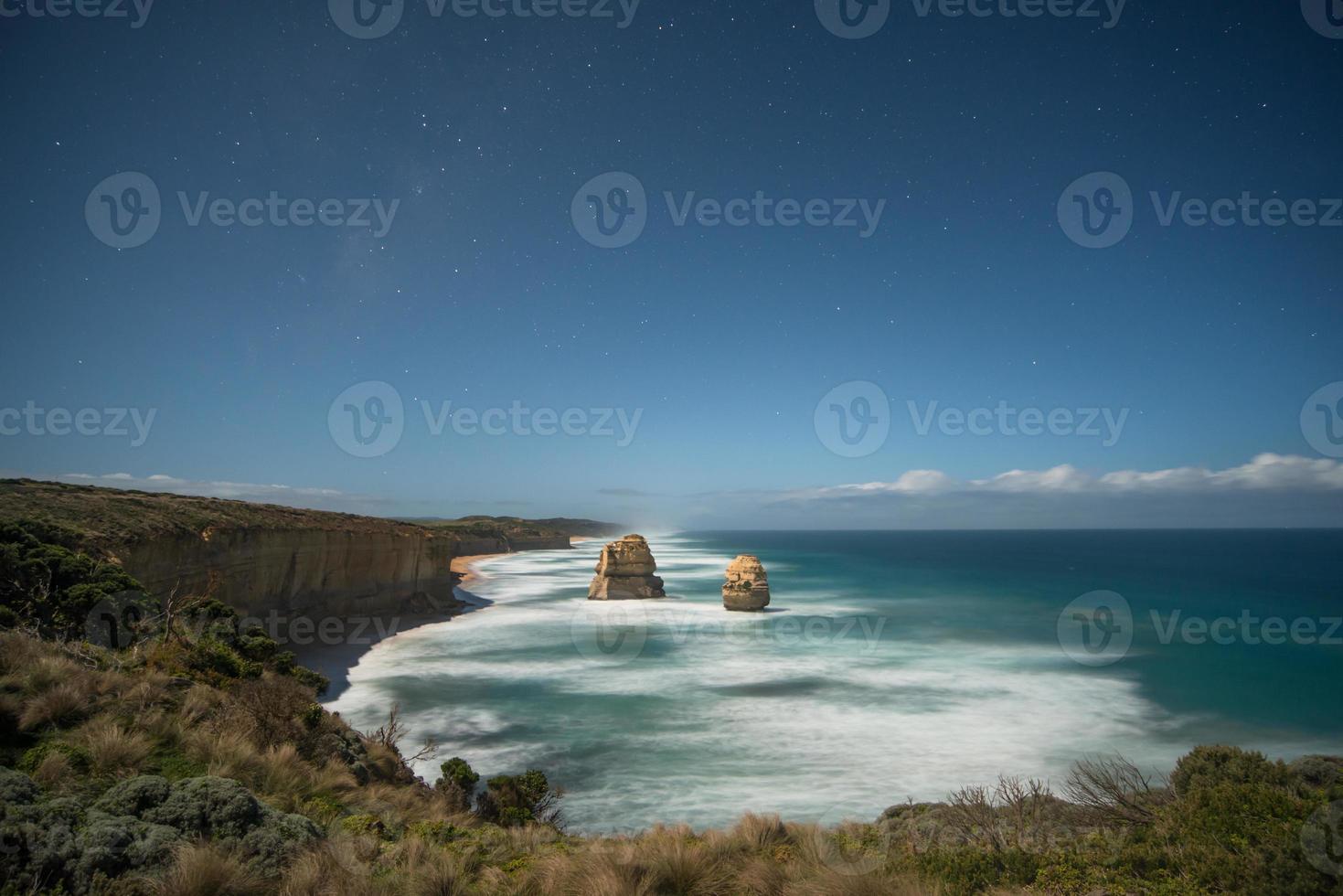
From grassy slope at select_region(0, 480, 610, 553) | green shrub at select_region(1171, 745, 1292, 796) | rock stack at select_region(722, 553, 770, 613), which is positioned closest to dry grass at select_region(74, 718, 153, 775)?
green shrub at select_region(1171, 745, 1292, 796)

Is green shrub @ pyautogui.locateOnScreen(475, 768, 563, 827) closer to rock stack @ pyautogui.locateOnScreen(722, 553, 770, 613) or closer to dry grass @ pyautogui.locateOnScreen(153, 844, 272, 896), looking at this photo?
dry grass @ pyautogui.locateOnScreen(153, 844, 272, 896)

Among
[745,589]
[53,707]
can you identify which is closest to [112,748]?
[53,707]

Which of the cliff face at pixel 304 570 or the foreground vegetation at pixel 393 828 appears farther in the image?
the cliff face at pixel 304 570

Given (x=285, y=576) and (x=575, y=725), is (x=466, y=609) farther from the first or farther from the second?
(x=575, y=725)

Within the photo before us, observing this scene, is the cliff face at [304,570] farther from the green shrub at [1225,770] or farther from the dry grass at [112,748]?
the green shrub at [1225,770]

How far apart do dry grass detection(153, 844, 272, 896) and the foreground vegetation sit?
0.01 meters

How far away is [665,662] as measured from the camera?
96.8 feet

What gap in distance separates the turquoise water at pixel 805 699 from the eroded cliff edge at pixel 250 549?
430 cm

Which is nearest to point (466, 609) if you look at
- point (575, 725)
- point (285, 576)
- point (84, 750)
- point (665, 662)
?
point (285, 576)

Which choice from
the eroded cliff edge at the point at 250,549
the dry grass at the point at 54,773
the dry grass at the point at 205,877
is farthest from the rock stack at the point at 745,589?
the dry grass at the point at 205,877

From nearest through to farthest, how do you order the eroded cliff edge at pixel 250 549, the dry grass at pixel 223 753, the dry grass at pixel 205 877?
the dry grass at pixel 205 877, the dry grass at pixel 223 753, the eroded cliff edge at pixel 250 549

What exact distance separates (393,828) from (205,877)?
344cm

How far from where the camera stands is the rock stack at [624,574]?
4881 centimetres

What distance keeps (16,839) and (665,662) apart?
2637cm
